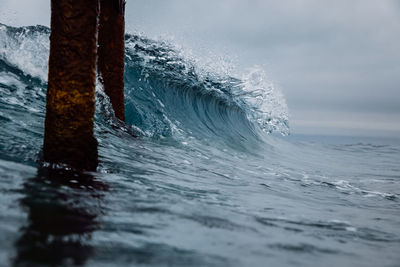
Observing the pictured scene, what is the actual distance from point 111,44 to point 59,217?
327 centimetres

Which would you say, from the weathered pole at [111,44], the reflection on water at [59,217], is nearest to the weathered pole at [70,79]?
the reflection on water at [59,217]

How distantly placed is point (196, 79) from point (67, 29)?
25.1 feet

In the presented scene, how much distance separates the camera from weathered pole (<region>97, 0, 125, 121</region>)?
4680mm

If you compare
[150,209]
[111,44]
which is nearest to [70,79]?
[150,209]

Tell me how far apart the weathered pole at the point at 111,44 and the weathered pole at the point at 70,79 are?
213cm

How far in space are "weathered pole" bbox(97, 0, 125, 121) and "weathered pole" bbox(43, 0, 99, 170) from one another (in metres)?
2.13

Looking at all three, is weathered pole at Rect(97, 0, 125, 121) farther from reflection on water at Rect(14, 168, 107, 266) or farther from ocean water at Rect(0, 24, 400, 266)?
reflection on water at Rect(14, 168, 107, 266)

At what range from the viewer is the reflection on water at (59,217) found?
138 centimetres

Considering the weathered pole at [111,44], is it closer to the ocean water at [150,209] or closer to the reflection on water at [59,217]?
the ocean water at [150,209]

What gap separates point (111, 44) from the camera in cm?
468

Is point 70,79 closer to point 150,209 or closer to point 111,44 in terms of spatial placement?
point 150,209

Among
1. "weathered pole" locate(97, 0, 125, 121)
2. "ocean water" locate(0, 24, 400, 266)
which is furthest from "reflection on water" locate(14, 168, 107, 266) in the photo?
"weathered pole" locate(97, 0, 125, 121)

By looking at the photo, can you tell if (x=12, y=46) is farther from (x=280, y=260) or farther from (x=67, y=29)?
(x=280, y=260)

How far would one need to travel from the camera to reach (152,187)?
292 centimetres
